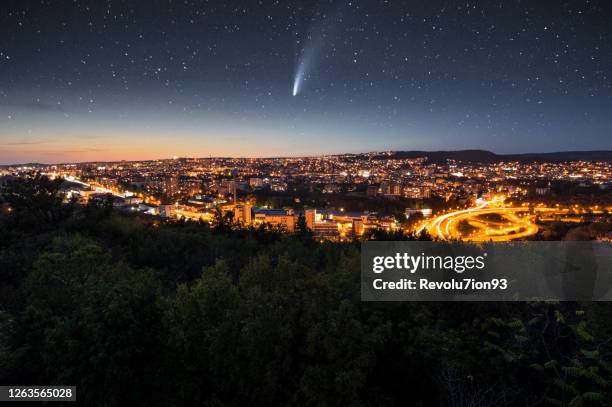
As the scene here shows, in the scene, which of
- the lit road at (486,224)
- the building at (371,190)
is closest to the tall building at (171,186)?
the building at (371,190)

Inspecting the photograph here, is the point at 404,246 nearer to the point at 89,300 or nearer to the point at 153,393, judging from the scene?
the point at 153,393

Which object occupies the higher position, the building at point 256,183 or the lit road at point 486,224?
the building at point 256,183

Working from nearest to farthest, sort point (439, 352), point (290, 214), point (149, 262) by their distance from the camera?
1. point (439, 352)
2. point (149, 262)
3. point (290, 214)

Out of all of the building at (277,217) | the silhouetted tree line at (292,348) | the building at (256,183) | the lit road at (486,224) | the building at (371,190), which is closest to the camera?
the silhouetted tree line at (292,348)

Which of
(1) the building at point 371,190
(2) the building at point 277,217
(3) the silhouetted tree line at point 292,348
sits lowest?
(2) the building at point 277,217

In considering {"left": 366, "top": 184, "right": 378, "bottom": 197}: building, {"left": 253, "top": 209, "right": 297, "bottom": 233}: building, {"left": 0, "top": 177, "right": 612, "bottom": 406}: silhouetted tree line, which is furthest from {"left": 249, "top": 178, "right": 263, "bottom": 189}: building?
A: {"left": 0, "top": 177, "right": 612, "bottom": 406}: silhouetted tree line

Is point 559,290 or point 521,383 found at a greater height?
point 559,290

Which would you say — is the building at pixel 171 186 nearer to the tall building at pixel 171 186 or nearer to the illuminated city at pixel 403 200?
the tall building at pixel 171 186

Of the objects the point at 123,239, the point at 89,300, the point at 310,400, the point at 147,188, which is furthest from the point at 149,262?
the point at 147,188
